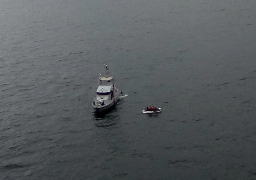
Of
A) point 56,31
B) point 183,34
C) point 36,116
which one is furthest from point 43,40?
point 36,116

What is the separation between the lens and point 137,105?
108750 millimetres

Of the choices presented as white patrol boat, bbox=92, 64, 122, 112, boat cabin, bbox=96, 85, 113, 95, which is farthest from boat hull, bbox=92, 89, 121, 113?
boat cabin, bbox=96, 85, 113, 95

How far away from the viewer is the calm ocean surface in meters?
82.4

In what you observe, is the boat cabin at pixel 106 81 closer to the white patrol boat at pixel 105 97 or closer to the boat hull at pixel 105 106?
the white patrol boat at pixel 105 97

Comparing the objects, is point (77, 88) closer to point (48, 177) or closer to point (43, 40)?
point (48, 177)

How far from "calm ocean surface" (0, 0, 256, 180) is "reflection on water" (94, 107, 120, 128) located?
27 cm

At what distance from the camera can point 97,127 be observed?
98688mm

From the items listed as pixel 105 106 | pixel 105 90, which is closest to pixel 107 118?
pixel 105 106

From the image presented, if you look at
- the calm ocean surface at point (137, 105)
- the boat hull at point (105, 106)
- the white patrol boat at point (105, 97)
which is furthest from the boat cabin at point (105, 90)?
Result: the calm ocean surface at point (137, 105)

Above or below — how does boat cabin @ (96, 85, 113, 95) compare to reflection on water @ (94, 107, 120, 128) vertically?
above

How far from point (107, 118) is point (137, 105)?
1028 cm

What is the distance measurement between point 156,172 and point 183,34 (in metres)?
98.3

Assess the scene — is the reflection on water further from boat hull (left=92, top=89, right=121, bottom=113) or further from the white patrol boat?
the white patrol boat

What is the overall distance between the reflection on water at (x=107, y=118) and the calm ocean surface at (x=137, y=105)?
271 millimetres
